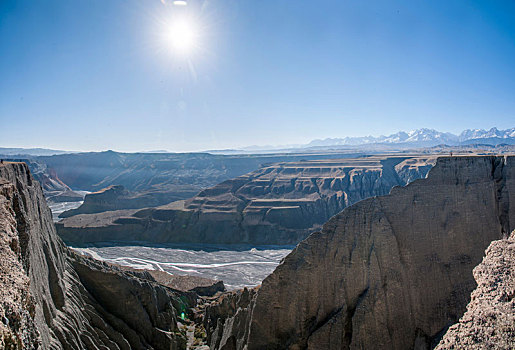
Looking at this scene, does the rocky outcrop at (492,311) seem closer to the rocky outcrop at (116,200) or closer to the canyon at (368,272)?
the canyon at (368,272)

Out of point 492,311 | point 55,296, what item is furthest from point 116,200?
point 492,311

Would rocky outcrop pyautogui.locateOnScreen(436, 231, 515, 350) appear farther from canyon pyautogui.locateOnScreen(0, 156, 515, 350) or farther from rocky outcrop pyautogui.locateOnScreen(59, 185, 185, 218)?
rocky outcrop pyautogui.locateOnScreen(59, 185, 185, 218)

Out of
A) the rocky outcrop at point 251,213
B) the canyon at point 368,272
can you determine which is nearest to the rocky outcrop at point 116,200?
the rocky outcrop at point 251,213

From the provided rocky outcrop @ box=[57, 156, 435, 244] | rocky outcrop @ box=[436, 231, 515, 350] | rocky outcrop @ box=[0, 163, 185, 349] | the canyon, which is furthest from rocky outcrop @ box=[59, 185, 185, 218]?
rocky outcrop @ box=[436, 231, 515, 350]

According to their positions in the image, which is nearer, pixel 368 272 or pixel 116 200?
pixel 368 272

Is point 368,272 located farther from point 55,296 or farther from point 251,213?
point 251,213

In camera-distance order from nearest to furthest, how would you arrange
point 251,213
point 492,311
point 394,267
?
point 492,311 < point 394,267 < point 251,213
